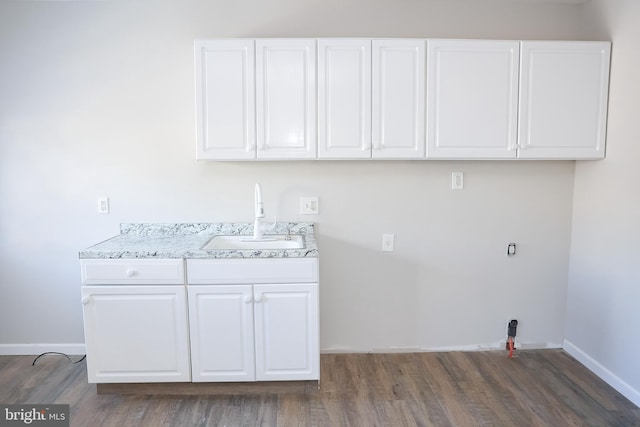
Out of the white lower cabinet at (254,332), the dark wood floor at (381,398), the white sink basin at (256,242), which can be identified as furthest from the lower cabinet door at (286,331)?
the white sink basin at (256,242)

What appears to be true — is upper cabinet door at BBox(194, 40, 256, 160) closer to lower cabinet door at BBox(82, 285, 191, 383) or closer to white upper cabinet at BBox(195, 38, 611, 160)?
white upper cabinet at BBox(195, 38, 611, 160)

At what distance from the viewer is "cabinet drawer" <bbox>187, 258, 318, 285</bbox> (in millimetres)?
2115

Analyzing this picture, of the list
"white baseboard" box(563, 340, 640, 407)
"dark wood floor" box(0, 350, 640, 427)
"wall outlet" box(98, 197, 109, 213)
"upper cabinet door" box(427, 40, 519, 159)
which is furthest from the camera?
"wall outlet" box(98, 197, 109, 213)

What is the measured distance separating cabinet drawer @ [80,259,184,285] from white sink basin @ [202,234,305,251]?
340mm

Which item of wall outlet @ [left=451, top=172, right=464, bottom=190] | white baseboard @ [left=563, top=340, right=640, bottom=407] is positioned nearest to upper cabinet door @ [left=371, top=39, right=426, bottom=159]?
wall outlet @ [left=451, top=172, right=464, bottom=190]

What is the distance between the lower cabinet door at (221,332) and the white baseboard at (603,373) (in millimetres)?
2121

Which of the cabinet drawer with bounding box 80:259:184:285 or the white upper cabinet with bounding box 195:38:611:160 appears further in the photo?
the white upper cabinet with bounding box 195:38:611:160

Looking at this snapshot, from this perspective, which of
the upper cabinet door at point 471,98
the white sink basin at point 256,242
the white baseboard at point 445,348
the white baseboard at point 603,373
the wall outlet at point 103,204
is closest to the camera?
the white baseboard at point 603,373

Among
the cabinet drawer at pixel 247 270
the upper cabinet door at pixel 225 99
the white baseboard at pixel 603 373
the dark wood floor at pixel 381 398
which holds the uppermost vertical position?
the upper cabinet door at pixel 225 99

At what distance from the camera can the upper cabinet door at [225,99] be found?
2264 millimetres

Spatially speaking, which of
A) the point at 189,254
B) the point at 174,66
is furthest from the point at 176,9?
the point at 189,254

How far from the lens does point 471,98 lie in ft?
7.63

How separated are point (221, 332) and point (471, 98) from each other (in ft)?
6.50

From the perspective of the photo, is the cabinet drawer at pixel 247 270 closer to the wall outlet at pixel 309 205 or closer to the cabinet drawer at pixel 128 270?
the cabinet drawer at pixel 128 270
